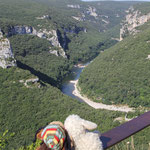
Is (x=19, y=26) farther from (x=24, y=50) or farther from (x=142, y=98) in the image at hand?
(x=142, y=98)

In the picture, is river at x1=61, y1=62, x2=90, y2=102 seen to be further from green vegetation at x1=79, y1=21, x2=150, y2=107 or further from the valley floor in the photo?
green vegetation at x1=79, y1=21, x2=150, y2=107

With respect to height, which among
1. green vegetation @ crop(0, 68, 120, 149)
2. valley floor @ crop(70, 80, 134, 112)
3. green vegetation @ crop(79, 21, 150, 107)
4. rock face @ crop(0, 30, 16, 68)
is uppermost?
rock face @ crop(0, 30, 16, 68)

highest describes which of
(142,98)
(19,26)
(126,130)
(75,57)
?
(126,130)

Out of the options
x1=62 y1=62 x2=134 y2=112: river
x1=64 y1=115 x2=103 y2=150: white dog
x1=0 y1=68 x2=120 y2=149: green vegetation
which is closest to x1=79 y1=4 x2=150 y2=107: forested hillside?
x1=62 y1=62 x2=134 y2=112: river

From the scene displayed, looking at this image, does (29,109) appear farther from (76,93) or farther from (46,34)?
(46,34)

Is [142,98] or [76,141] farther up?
[76,141]

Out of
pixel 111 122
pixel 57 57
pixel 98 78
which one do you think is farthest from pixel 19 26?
pixel 111 122

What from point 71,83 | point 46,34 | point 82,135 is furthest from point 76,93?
point 82,135
